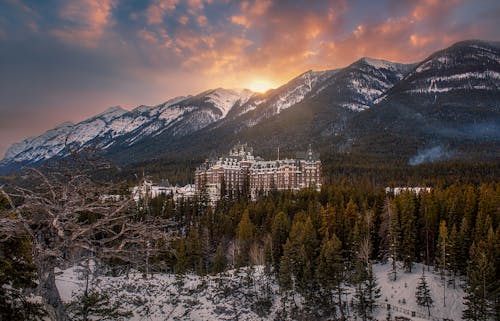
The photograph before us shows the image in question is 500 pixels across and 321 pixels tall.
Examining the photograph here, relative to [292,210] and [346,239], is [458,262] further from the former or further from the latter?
[292,210]

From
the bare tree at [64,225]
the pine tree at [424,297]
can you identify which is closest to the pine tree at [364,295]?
the pine tree at [424,297]

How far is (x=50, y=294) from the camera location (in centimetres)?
899

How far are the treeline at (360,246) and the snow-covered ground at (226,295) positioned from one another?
1.92m

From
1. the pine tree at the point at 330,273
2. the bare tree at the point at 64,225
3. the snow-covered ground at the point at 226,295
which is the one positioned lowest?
the snow-covered ground at the point at 226,295

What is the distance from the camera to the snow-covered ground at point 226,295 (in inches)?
1789

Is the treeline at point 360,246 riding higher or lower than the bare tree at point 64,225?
lower

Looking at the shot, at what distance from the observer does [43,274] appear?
8.90m

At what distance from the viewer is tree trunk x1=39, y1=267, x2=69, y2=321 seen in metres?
8.90

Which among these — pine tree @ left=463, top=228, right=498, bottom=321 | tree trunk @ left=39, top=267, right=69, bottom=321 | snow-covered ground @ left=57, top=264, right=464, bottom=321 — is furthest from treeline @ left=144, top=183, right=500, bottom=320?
tree trunk @ left=39, top=267, right=69, bottom=321

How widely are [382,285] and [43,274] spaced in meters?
51.1

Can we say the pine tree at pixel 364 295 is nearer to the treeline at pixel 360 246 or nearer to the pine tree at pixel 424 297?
the treeline at pixel 360 246

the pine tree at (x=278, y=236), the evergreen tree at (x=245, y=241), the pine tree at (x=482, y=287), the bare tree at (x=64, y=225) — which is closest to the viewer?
the bare tree at (x=64, y=225)

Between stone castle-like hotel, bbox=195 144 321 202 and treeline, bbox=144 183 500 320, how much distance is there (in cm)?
3307

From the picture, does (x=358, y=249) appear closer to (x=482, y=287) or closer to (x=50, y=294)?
(x=482, y=287)
